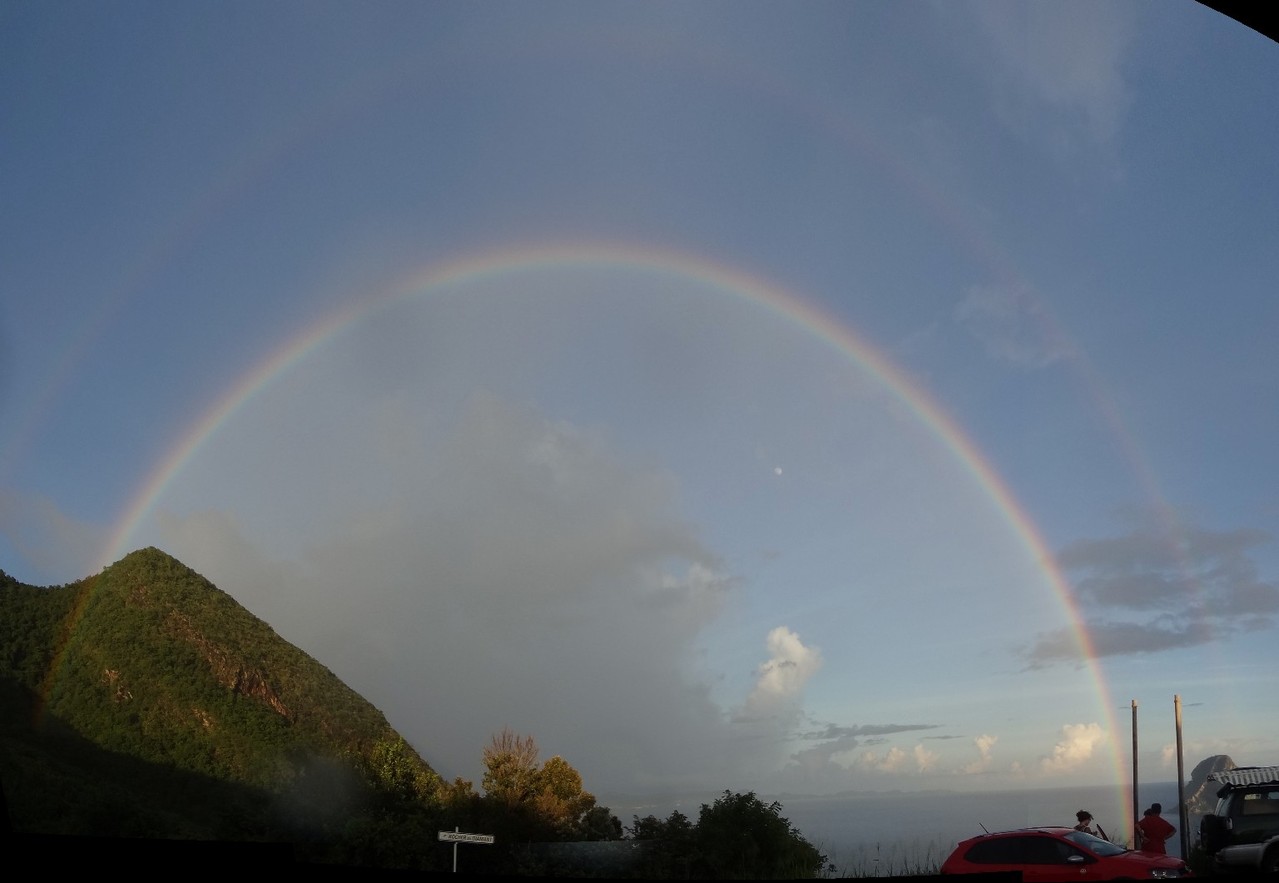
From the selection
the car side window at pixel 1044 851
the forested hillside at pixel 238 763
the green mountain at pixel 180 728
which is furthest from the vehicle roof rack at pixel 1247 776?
the green mountain at pixel 180 728

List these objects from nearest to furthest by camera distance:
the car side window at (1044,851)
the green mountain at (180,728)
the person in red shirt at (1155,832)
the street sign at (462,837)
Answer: the car side window at (1044,851) < the street sign at (462,837) < the person in red shirt at (1155,832) < the green mountain at (180,728)

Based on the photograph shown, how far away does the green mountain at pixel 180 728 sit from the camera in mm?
43188

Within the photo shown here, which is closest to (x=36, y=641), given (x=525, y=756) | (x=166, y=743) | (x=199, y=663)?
(x=199, y=663)

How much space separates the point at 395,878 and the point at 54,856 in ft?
3.09

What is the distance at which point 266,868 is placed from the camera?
290 centimetres

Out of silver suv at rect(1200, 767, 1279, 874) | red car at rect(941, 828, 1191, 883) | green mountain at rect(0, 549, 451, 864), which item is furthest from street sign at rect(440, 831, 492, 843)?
green mountain at rect(0, 549, 451, 864)

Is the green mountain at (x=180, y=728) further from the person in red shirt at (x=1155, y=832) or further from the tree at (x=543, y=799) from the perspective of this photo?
the person in red shirt at (x=1155, y=832)

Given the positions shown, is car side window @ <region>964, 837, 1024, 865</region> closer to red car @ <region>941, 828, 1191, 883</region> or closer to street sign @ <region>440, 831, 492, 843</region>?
red car @ <region>941, 828, 1191, 883</region>

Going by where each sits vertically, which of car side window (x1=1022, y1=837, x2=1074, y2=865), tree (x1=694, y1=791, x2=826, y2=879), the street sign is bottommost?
tree (x1=694, y1=791, x2=826, y2=879)

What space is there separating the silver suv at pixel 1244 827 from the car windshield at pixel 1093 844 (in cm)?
347

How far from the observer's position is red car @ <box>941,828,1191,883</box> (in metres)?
16.5

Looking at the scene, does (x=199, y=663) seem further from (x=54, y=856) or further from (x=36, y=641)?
(x=54, y=856)

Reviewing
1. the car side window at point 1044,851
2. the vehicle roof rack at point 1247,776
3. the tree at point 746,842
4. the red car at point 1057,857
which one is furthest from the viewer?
the tree at point 746,842

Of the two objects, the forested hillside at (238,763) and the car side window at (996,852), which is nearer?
the car side window at (996,852)
